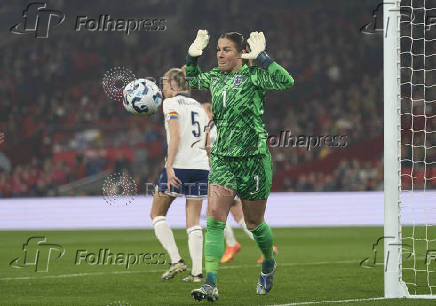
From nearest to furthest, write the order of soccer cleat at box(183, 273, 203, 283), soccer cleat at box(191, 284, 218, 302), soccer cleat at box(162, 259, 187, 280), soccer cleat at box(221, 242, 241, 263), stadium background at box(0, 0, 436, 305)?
soccer cleat at box(191, 284, 218, 302) < soccer cleat at box(183, 273, 203, 283) < soccer cleat at box(162, 259, 187, 280) < soccer cleat at box(221, 242, 241, 263) < stadium background at box(0, 0, 436, 305)

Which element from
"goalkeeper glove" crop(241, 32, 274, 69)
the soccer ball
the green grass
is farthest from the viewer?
the soccer ball

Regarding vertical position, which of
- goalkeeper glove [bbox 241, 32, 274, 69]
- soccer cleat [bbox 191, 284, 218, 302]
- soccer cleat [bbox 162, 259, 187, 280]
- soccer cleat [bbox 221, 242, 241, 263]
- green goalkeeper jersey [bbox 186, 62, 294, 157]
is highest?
goalkeeper glove [bbox 241, 32, 274, 69]

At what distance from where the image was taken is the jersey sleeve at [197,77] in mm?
7019

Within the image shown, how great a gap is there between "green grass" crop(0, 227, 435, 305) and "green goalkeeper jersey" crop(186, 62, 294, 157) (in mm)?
1203

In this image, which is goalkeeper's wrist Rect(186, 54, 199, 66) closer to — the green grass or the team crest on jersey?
the team crest on jersey

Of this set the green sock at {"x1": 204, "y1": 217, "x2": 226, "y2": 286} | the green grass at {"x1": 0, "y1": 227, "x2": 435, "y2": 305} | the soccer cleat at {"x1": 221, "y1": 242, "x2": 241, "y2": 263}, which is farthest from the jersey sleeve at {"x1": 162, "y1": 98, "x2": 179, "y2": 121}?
the soccer cleat at {"x1": 221, "y1": 242, "x2": 241, "y2": 263}

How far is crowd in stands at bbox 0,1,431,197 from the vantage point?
78.0ft

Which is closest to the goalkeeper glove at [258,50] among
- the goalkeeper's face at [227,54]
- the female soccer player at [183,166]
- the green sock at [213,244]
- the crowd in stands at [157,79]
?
the goalkeeper's face at [227,54]

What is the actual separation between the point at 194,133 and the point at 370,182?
14.3 m

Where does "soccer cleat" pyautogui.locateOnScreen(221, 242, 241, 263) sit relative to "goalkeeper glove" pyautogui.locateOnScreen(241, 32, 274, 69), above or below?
below

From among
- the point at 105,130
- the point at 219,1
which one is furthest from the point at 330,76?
the point at 105,130

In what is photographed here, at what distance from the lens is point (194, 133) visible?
873 cm

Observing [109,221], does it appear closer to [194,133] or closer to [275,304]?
[194,133]

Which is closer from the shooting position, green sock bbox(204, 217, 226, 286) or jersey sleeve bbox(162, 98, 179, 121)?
green sock bbox(204, 217, 226, 286)
